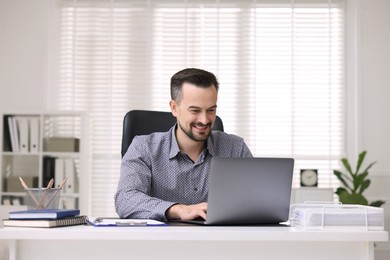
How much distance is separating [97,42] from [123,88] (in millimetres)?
457

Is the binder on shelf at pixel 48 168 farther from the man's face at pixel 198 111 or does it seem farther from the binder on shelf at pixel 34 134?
the man's face at pixel 198 111

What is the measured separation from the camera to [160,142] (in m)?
3.01

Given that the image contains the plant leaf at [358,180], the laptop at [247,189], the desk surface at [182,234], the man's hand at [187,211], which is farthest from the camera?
the plant leaf at [358,180]

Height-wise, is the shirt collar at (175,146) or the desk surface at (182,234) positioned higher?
the shirt collar at (175,146)

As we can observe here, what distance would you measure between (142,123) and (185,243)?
1.24 metres

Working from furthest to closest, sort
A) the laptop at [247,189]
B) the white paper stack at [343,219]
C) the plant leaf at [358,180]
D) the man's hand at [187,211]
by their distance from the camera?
the plant leaf at [358,180] < the man's hand at [187,211] < the laptop at [247,189] < the white paper stack at [343,219]

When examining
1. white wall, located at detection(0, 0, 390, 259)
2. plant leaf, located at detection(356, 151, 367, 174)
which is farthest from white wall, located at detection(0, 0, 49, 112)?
plant leaf, located at detection(356, 151, 367, 174)

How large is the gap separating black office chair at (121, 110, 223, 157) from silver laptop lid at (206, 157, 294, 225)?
3.31 feet

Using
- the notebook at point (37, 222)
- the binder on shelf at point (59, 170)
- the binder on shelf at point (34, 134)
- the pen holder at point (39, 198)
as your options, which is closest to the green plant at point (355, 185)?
the binder on shelf at point (59, 170)

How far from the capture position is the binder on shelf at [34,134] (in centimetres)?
558

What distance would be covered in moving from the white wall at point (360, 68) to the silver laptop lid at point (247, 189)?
12.4ft

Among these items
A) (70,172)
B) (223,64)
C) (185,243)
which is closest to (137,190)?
(185,243)

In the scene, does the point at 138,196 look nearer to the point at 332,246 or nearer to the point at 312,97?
the point at 332,246

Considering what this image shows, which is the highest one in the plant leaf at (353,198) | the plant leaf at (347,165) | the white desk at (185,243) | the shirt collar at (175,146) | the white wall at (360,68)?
the white wall at (360,68)
